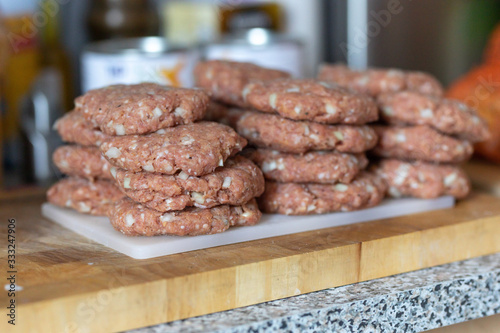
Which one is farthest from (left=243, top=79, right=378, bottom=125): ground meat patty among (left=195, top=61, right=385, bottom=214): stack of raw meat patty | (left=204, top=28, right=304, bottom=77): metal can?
(left=204, top=28, right=304, bottom=77): metal can

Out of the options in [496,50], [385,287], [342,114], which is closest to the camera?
[385,287]

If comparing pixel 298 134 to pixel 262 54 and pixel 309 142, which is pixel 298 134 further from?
pixel 262 54

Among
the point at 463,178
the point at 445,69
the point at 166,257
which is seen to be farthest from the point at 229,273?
the point at 445,69

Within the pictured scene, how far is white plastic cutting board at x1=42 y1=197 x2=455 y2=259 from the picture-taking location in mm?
1593

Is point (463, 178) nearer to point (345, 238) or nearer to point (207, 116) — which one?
point (345, 238)

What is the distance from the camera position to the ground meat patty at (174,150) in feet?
5.13

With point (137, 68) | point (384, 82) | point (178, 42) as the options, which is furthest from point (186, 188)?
point (178, 42)

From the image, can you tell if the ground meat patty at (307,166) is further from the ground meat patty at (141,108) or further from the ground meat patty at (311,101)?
the ground meat patty at (141,108)

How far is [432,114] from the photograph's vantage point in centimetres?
196

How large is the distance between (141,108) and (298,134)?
41cm

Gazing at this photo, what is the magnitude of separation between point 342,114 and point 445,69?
6.74ft

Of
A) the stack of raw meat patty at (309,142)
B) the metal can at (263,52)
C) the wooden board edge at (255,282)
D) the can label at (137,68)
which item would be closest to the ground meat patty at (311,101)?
the stack of raw meat patty at (309,142)

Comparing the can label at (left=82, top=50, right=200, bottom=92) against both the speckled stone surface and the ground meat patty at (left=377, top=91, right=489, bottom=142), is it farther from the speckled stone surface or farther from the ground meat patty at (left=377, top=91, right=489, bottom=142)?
the speckled stone surface

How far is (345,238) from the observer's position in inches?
67.7
